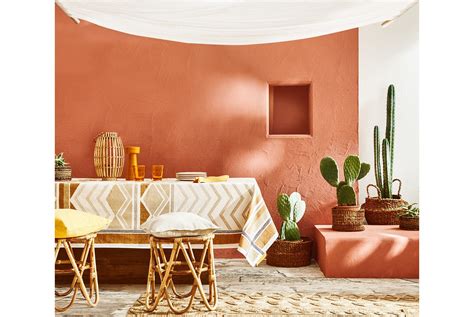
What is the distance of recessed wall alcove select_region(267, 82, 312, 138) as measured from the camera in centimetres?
480

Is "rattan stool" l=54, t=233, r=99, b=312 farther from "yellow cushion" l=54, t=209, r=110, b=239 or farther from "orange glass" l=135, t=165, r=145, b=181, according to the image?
"orange glass" l=135, t=165, r=145, b=181

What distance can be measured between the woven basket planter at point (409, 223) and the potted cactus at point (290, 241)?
75cm

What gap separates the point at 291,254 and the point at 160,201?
1.24m

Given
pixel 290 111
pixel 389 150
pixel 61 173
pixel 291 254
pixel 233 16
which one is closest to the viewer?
pixel 233 16

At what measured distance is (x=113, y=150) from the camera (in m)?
4.01

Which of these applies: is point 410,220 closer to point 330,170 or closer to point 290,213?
point 330,170

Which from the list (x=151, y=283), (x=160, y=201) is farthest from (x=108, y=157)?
(x=151, y=283)

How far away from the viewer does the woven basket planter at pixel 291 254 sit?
418cm

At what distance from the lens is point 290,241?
4215mm

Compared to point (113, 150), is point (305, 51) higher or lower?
higher
